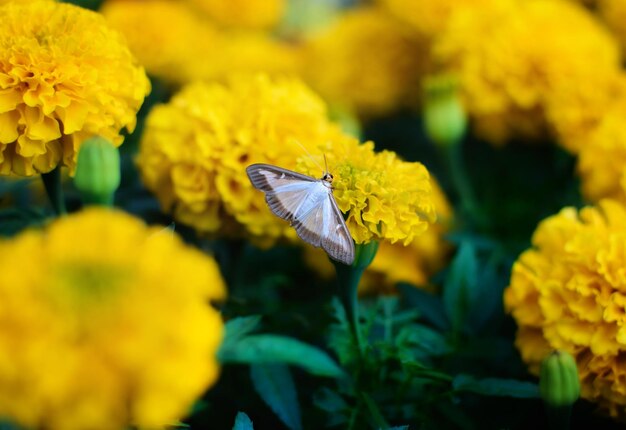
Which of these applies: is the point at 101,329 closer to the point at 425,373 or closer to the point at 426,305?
the point at 425,373

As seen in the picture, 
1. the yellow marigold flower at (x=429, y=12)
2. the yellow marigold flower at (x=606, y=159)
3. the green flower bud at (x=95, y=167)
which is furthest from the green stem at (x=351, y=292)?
the yellow marigold flower at (x=429, y=12)

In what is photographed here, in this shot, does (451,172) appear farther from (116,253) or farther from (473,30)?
(116,253)

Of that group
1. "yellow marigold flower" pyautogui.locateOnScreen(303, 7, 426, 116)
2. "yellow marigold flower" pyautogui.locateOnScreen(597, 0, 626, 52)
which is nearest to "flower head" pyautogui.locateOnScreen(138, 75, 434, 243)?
"yellow marigold flower" pyautogui.locateOnScreen(303, 7, 426, 116)

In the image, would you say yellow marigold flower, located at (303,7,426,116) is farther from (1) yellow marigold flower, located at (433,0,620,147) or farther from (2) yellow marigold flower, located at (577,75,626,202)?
(2) yellow marigold flower, located at (577,75,626,202)

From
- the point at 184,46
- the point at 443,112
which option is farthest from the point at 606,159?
the point at 184,46

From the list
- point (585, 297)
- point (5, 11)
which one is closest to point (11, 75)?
point (5, 11)

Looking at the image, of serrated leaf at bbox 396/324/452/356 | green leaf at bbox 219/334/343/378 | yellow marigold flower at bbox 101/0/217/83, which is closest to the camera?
green leaf at bbox 219/334/343/378
